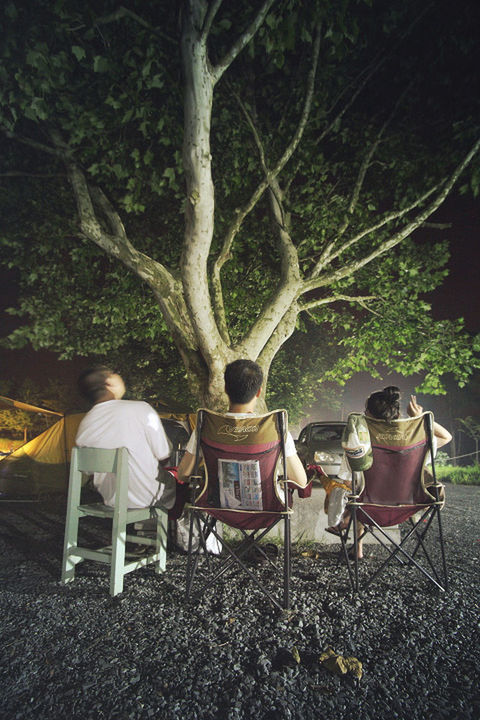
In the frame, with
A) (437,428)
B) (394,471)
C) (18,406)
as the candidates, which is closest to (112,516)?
(394,471)

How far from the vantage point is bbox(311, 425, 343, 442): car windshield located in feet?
30.7

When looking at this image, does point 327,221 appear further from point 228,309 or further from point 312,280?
point 228,309

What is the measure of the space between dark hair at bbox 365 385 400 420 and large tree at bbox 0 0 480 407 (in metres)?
1.83

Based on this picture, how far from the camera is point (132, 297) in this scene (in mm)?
7473

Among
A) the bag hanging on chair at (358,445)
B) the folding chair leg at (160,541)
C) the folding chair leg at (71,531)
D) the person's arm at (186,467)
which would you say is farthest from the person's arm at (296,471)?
the folding chair leg at (71,531)

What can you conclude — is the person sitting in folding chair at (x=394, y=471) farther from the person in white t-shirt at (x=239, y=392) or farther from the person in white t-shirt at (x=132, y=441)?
the person in white t-shirt at (x=132, y=441)

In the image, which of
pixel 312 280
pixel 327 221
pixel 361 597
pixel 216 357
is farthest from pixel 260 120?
pixel 361 597

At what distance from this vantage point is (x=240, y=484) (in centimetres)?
255

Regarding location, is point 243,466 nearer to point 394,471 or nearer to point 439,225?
point 394,471

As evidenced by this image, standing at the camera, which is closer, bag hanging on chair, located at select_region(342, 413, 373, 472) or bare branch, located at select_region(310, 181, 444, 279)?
bag hanging on chair, located at select_region(342, 413, 373, 472)

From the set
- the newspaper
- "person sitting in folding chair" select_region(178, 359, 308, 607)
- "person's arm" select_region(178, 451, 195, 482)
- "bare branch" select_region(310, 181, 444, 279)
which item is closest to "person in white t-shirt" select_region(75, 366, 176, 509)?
"person's arm" select_region(178, 451, 195, 482)

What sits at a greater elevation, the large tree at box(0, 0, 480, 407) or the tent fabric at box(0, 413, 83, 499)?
the large tree at box(0, 0, 480, 407)

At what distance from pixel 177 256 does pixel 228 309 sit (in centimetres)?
157

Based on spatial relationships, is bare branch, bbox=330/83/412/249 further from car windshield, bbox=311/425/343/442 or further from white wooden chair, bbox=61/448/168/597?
car windshield, bbox=311/425/343/442
